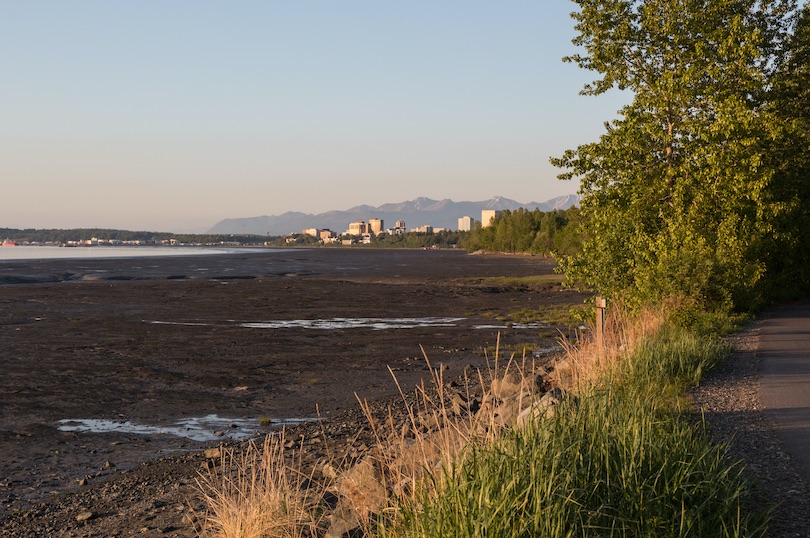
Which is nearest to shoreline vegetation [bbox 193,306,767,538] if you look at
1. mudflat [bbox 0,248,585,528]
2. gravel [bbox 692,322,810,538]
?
gravel [bbox 692,322,810,538]

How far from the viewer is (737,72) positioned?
92.6 ft

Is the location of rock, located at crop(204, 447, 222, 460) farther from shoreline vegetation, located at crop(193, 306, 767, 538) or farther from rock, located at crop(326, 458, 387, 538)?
rock, located at crop(326, 458, 387, 538)

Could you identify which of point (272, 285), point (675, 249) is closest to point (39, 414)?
point (675, 249)

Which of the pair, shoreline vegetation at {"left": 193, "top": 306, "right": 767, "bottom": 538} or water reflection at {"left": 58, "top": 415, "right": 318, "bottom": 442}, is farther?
water reflection at {"left": 58, "top": 415, "right": 318, "bottom": 442}

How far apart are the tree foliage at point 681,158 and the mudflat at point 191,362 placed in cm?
480

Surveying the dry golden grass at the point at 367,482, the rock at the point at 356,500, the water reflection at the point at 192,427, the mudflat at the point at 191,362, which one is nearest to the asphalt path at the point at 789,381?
the dry golden grass at the point at 367,482

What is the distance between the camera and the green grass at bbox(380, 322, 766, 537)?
6.18m

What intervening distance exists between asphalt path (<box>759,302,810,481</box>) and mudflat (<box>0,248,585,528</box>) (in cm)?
591

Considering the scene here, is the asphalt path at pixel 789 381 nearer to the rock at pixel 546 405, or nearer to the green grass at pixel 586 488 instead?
the green grass at pixel 586 488

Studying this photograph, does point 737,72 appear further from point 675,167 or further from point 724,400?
point 724,400

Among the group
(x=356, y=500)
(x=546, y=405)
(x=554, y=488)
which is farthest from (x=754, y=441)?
(x=356, y=500)

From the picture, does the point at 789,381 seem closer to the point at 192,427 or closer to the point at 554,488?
the point at 554,488

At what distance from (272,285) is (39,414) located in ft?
162

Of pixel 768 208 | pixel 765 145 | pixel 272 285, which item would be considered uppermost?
pixel 765 145
